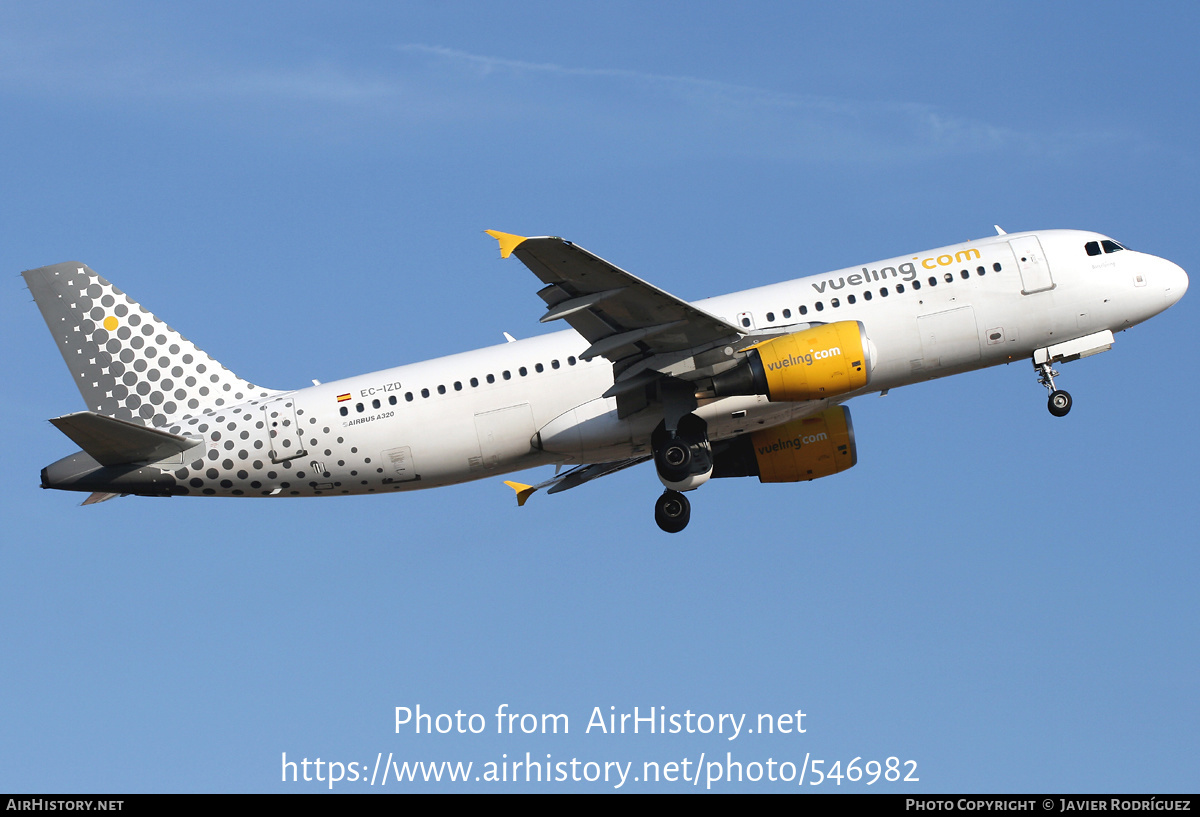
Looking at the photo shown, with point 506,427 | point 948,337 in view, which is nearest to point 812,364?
point 948,337

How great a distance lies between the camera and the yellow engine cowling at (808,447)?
38.7 m

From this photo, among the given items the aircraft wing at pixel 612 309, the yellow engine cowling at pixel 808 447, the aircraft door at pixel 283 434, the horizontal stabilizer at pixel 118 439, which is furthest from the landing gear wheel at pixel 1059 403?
the horizontal stabilizer at pixel 118 439

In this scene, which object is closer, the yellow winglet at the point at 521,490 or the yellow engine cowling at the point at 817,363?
the yellow engine cowling at the point at 817,363

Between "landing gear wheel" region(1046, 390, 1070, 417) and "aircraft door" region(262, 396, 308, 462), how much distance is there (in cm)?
2080

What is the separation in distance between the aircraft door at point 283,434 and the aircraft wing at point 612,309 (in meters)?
8.60

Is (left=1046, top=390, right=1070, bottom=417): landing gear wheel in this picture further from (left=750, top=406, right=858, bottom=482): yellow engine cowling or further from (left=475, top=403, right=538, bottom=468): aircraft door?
(left=475, top=403, right=538, bottom=468): aircraft door

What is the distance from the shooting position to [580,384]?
35750 mm

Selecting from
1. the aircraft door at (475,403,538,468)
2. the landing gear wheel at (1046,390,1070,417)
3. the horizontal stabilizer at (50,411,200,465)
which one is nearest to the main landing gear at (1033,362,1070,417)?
the landing gear wheel at (1046,390,1070,417)

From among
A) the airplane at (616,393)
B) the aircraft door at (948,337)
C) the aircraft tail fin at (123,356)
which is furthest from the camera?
the aircraft tail fin at (123,356)

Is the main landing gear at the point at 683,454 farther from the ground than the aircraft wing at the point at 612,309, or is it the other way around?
the aircraft wing at the point at 612,309

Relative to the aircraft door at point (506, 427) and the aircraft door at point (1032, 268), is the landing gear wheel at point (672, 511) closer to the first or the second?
the aircraft door at point (506, 427)

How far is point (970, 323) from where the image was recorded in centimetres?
3566

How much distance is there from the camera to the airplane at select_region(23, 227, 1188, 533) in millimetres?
35156

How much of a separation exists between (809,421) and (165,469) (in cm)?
1820
